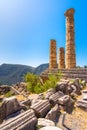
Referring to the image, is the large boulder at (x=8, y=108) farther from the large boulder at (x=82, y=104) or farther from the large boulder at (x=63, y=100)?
the large boulder at (x=82, y=104)

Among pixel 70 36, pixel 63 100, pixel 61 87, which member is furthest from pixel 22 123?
pixel 70 36

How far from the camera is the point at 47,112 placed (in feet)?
22.6

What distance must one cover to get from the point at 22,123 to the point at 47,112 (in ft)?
7.22

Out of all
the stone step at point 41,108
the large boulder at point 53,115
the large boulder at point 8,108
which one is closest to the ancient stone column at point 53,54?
the large boulder at point 53,115

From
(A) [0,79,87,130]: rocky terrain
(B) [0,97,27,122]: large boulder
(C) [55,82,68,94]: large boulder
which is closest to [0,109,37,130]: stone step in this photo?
(A) [0,79,87,130]: rocky terrain

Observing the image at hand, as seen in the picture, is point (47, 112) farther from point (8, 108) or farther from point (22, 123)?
point (22, 123)

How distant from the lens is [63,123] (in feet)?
21.5

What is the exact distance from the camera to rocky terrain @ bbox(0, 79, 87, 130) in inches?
201

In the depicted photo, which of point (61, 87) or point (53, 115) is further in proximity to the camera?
point (61, 87)

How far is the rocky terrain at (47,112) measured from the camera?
510 centimetres

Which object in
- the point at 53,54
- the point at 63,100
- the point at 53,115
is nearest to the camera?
the point at 53,115

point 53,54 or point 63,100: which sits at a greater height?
point 53,54

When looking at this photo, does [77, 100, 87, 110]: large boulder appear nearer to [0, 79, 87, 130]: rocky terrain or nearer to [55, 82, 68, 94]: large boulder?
[0, 79, 87, 130]: rocky terrain

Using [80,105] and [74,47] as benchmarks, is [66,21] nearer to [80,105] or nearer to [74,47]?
[74,47]
